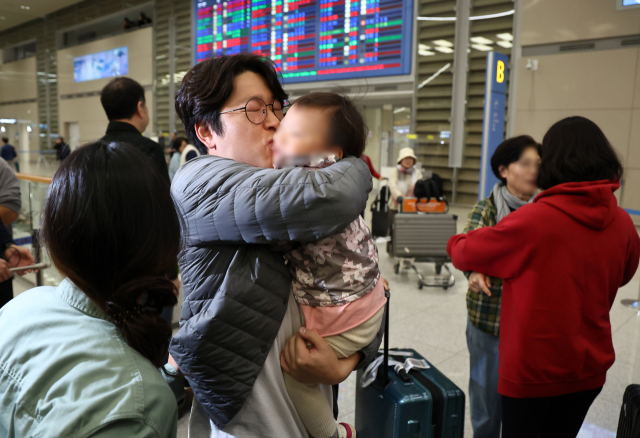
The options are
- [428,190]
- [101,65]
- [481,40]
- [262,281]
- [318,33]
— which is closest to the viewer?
[262,281]

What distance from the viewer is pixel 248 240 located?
82 centimetres

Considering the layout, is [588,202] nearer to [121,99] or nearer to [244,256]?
[244,256]

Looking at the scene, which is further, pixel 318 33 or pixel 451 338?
pixel 318 33

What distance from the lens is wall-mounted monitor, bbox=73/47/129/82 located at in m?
12.6

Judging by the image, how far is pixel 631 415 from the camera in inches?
49.5

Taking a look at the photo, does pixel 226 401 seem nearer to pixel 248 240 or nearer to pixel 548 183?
pixel 248 240

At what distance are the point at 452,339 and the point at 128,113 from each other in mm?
2632

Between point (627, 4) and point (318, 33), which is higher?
point (318, 33)

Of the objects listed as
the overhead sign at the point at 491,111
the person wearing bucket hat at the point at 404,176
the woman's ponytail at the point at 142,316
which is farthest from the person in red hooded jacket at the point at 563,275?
the person wearing bucket hat at the point at 404,176

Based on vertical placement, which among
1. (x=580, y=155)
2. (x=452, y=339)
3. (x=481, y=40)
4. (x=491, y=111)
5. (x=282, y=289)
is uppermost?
(x=481, y=40)

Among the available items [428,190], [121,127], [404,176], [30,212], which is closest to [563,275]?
[121,127]

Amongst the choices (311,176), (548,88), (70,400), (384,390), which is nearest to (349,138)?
(311,176)

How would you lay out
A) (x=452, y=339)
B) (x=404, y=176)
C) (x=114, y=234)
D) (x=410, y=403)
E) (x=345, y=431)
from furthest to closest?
(x=404, y=176) < (x=452, y=339) < (x=410, y=403) < (x=345, y=431) < (x=114, y=234)

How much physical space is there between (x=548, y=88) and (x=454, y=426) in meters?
6.25
